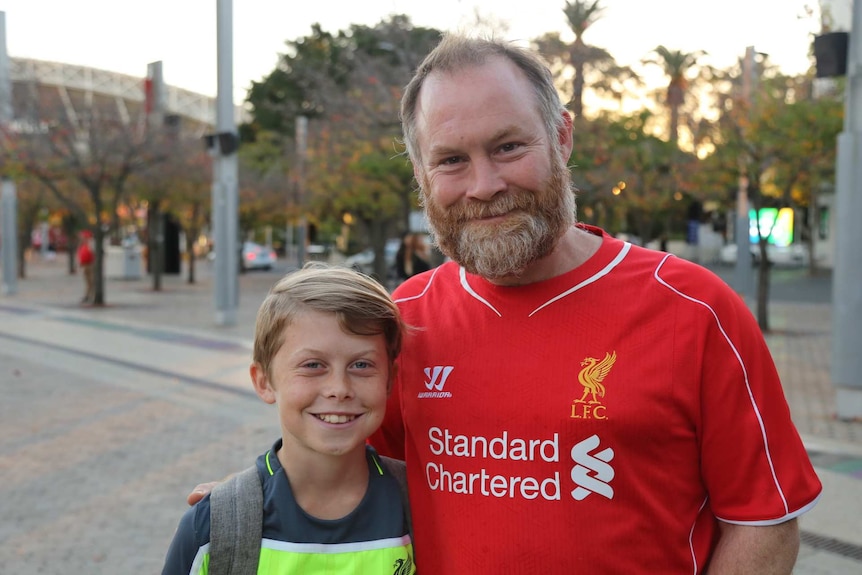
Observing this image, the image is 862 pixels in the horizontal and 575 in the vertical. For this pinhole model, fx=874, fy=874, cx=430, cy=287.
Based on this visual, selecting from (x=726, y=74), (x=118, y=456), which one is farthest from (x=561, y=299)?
(x=726, y=74)

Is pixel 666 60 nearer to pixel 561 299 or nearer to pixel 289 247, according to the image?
pixel 289 247

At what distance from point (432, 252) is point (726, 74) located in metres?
8.98

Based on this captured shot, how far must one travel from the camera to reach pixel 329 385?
1.91 meters

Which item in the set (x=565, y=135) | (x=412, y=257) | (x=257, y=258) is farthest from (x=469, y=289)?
(x=257, y=258)

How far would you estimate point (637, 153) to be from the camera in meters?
16.8

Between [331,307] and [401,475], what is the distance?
1.50 feet

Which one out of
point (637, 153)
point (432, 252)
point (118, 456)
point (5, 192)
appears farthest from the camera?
point (5, 192)

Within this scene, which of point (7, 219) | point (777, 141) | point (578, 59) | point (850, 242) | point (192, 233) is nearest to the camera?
point (850, 242)

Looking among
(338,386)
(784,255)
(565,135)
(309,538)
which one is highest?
(565,135)

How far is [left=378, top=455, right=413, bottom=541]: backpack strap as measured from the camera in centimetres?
201

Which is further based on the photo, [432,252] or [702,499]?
[432,252]

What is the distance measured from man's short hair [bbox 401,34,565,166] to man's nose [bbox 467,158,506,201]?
0.53 ft

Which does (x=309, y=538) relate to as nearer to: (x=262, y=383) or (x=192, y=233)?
(x=262, y=383)

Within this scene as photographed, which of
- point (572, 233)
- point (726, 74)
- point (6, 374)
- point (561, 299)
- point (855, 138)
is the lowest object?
point (6, 374)
